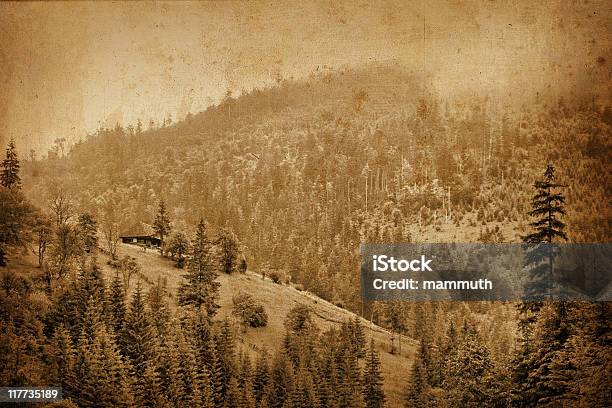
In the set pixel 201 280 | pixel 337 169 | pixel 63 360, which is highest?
pixel 337 169

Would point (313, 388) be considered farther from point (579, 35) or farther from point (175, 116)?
point (579, 35)

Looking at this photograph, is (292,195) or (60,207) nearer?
(60,207)

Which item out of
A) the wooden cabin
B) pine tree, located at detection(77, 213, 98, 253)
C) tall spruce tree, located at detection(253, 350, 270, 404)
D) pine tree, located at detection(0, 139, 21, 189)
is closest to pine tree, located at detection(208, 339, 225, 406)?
tall spruce tree, located at detection(253, 350, 270, 404)

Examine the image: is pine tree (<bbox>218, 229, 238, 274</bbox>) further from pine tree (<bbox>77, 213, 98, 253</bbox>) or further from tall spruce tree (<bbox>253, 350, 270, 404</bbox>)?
pine tree (<bbox>77, 213, 98, 253</bbox>)

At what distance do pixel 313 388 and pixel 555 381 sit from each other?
10123 mm

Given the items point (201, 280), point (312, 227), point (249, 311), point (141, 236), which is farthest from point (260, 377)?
point (141, 236)

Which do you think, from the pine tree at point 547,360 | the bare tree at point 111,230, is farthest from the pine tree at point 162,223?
the pine tree at point 547,360

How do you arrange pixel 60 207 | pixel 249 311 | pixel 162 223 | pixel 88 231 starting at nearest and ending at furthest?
pixel 60 207, pixel 249 311, pixel 88 231, pixel 162 223

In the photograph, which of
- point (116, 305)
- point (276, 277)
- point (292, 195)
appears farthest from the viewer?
point (292, 195)

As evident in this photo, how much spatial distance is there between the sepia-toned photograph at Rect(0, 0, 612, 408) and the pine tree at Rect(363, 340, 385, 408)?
97 millimetres

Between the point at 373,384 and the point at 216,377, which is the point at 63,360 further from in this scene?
the point at 373,384

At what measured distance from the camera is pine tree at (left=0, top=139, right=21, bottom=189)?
97.3 feet

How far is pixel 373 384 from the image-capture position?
95.2 ft

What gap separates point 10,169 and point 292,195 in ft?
45.6
